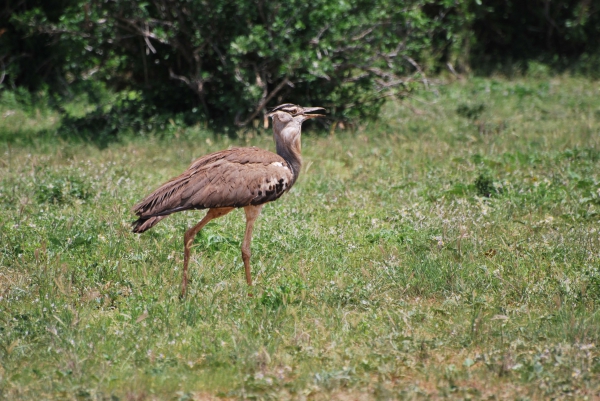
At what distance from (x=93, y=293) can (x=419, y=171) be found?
445cm

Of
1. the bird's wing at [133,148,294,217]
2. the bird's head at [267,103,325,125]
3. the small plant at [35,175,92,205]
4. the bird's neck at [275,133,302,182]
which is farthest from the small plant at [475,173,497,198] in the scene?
the small plant at [35,175,92,205]

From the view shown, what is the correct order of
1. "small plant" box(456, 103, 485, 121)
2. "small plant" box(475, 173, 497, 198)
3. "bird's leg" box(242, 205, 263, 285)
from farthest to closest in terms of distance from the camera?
"small plant" box(456, 103, 485, 121)
"small plant" box(475, 173, 497, 198)
"bird's leg" box(242, 205, 263, 285)

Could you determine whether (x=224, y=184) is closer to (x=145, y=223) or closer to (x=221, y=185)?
(x=221, y=185)

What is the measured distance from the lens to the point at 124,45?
11734mm

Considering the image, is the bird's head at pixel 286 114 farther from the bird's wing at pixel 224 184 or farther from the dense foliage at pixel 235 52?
the dense foliage at pixel 235 52

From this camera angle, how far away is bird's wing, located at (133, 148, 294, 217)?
5.73m

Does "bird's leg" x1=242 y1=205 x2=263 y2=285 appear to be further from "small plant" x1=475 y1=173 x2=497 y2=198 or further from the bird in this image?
"small plant" x1=475 y1=173 x2=497 y2=198

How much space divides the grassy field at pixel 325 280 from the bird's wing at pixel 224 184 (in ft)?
1.86

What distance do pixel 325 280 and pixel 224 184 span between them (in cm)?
107

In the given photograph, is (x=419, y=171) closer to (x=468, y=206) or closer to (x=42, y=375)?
(x=468, y=206)

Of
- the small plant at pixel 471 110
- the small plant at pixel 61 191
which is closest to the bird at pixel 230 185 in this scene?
the small plant at pixel 61 191

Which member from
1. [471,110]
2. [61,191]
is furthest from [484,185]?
[61,191]

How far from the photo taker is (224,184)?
229 inches

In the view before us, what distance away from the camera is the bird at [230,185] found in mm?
5730
